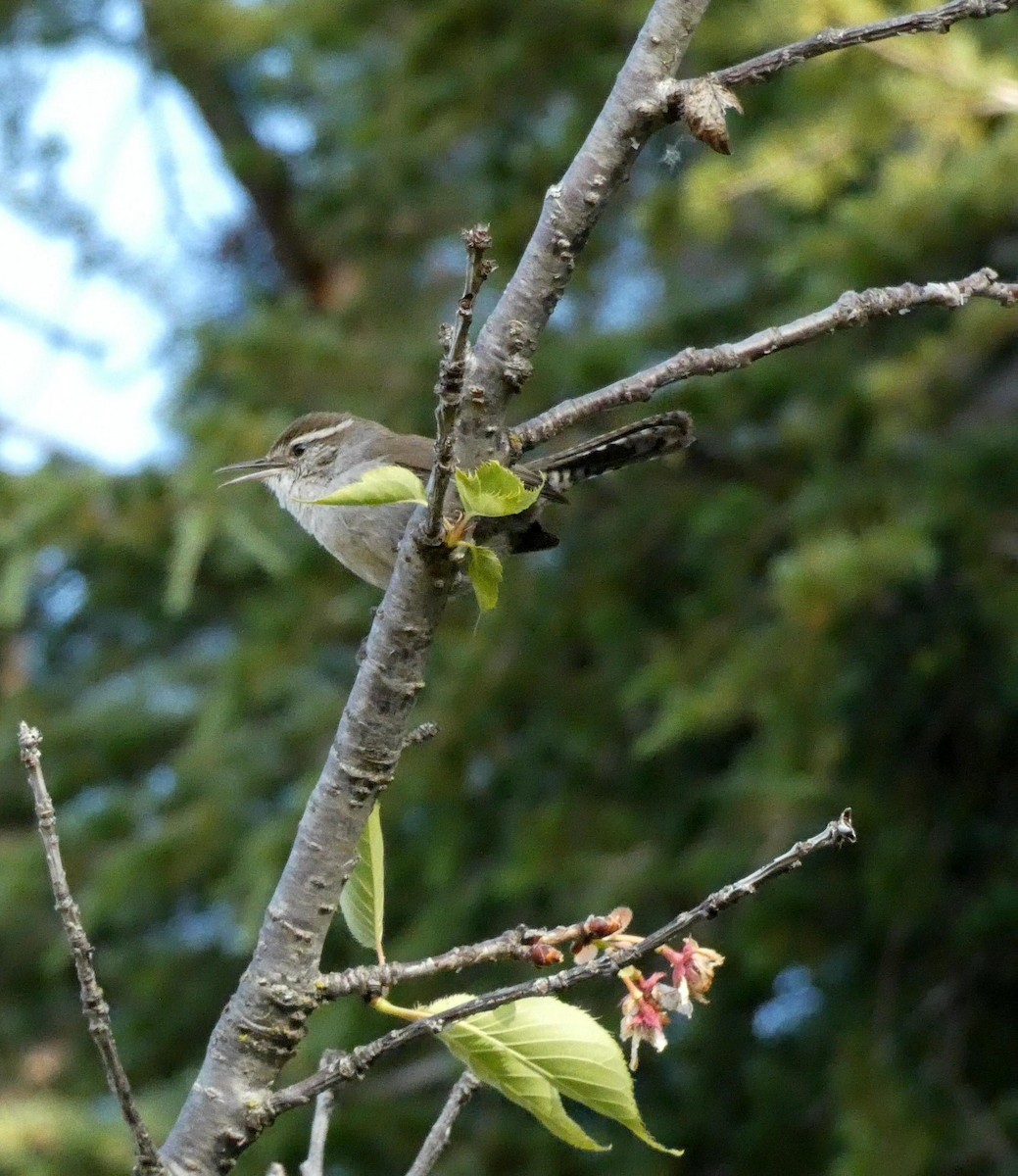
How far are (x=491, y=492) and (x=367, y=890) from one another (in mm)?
525

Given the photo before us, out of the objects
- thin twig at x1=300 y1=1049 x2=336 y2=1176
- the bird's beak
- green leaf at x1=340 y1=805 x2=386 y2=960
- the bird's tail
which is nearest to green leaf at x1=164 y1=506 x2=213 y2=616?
the bird's beak

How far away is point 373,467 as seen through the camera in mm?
3416

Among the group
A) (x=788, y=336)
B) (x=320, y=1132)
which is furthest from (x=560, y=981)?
(x=788, y=336)

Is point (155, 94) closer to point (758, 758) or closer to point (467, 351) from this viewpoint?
point (758, 758)

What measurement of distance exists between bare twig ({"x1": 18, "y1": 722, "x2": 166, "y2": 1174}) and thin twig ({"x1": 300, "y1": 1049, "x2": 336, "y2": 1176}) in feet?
1.05

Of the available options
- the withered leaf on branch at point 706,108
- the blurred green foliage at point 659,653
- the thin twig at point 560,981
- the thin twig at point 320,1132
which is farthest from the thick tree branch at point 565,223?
the blurred green foliage at point 659,653

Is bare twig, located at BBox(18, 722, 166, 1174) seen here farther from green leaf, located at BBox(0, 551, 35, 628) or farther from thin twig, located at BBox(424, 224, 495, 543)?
green leaf, located at BBox(0, 551, 35, 628)

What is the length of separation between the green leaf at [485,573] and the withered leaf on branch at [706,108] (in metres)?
0.52

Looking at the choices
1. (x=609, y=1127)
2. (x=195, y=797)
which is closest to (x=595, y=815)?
(x=609, y=1127)

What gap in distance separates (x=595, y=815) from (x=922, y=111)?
232 centimetres

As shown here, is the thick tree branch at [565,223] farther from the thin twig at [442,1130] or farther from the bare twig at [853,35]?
the thin twig at [442,1130]

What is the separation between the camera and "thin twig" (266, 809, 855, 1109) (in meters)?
1.47

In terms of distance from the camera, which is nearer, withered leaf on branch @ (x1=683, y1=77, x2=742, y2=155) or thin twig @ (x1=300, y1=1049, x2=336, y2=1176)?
withered leaf on branch @ (x1=683, y1=77, x2=742, y2=155)

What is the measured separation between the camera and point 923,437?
178 inches
